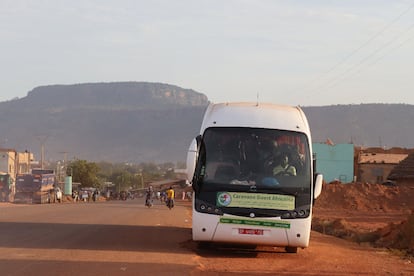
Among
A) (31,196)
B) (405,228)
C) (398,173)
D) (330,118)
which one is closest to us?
(405,228)

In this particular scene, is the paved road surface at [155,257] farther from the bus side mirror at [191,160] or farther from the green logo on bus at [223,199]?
the bus side mirror at [191,160]

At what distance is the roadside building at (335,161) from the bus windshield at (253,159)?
7407 cm

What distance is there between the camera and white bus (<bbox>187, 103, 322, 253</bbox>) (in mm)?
15461

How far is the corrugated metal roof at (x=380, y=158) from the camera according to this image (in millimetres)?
92875

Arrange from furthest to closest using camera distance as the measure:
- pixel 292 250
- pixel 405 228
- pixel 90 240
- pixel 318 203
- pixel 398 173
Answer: pixel 398 173 < pixel 318 203 < pixel 405 228 < pixel 90 240 < pixel 292 250

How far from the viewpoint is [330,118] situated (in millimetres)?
199125

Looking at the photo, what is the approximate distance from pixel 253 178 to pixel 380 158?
81330mm

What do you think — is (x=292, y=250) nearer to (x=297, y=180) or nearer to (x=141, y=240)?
(x=297, y=180)

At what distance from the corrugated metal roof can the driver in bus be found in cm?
7766

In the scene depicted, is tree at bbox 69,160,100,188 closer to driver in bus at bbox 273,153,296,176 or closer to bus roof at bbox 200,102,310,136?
bus roof at bbox 200,102,310,136

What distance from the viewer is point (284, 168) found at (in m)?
16.0

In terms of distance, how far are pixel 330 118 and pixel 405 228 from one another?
7019 inches

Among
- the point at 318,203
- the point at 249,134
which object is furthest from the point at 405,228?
the point at 318,203

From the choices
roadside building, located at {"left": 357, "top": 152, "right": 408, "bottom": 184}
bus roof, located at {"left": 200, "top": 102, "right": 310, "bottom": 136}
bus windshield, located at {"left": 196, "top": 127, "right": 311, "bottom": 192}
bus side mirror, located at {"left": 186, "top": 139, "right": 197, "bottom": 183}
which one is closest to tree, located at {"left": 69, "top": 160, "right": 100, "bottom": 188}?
roadside building, located at {"left": 357, "top": 152, "right": 408, "bottom": 184}
